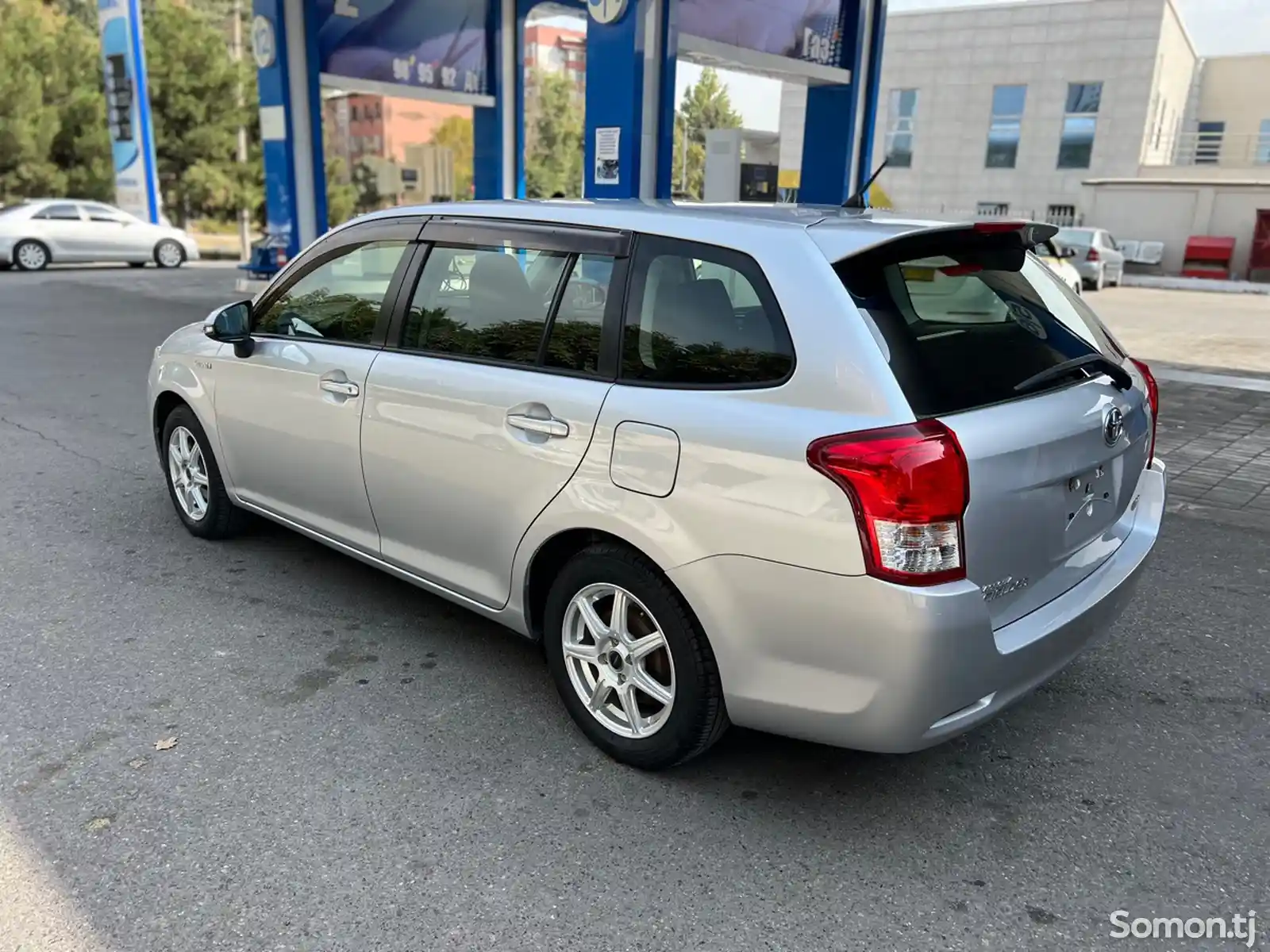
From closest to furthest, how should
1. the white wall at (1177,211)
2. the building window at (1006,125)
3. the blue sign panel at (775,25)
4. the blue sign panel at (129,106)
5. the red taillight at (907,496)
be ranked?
the red taillight at (907,496)
the blue sign panel at (775,25)
the blue sign panel at (129,106)
the white wall at (1177,211)
the building window at (1006,125)

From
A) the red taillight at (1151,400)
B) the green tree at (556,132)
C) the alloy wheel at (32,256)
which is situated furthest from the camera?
the green tree at (556,132)

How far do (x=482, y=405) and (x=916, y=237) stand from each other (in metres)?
1.47

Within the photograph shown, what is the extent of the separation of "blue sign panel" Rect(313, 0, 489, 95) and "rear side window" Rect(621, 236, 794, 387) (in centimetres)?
1429

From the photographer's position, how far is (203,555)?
4.87 metres

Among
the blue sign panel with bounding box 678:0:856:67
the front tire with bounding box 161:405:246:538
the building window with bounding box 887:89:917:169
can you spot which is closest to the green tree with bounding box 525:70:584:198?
the building window with bounding box 887:89:917:169

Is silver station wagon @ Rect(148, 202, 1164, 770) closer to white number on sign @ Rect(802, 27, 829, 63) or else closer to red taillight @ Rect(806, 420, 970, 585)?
red taillight @ Rect(806, 420, 970, 585)

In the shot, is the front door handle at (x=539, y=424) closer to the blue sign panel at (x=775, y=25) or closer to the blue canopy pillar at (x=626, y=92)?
the blue canopy pillar at (x=626, y=92)

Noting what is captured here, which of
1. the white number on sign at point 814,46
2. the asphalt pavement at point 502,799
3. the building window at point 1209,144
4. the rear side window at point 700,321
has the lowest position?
the asphalt pavement at point 502,799

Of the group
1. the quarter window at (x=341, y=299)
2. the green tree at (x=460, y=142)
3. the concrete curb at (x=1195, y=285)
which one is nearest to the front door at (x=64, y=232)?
the quarter window at (x=341, y=299)

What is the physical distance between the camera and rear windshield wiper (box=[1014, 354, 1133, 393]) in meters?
2.84

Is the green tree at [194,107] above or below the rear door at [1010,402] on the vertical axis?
above

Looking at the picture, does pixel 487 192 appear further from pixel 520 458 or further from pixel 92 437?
pixel 520 458

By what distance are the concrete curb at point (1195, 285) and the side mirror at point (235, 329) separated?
87.8ft

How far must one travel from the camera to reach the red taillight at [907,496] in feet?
8.09
